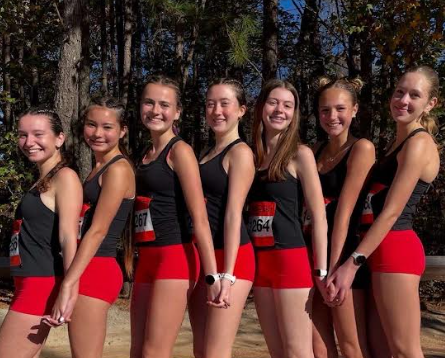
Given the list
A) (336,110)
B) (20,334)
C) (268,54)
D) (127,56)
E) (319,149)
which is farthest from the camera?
(127,56)

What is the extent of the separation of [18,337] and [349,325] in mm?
1575

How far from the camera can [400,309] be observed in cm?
304

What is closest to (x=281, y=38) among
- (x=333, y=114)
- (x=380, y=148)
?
(x=380, y=148)

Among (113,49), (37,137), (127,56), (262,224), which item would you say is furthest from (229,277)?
(113,49)

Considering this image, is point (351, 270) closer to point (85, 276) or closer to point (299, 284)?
point (299, 284)

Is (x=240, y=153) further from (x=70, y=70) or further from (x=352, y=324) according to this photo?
(x=70, y=70)

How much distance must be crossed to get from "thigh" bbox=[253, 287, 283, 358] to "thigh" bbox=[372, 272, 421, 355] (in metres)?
0.51

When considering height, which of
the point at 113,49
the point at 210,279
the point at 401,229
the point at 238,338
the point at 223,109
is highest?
the point at 113,49

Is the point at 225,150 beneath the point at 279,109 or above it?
beneath

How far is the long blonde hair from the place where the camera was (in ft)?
10.5

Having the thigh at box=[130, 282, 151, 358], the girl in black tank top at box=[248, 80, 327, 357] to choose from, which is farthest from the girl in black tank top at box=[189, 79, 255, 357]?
the thigh at box=[130, 282, 151, 358]

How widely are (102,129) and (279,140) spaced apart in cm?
88

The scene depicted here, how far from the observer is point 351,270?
312cm

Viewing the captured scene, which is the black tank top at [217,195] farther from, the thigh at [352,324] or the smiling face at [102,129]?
Result: the thigh at [352,324]
